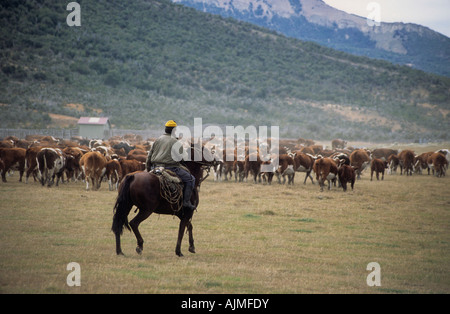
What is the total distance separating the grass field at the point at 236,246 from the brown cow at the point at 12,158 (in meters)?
2.94

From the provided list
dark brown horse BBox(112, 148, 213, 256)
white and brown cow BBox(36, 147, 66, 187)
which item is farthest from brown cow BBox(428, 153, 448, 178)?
dark brown horse BBox(112, 148, 213, 256)

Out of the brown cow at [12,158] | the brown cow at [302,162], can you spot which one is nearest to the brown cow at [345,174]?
the brown cow at [302,162]

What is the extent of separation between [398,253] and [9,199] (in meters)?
11.2

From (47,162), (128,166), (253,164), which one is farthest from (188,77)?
(128,166)

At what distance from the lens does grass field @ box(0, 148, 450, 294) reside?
7480mm

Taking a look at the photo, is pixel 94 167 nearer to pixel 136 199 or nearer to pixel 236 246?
pixel 236 246

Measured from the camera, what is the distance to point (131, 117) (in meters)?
67.8

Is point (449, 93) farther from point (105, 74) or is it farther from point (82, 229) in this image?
point (82, 229)

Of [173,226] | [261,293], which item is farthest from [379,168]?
Result: [261,293]

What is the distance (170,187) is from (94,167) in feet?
37.6

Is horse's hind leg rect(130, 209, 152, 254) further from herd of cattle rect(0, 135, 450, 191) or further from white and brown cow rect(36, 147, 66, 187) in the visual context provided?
white and brown cow rect(36, 147, 66, 187)

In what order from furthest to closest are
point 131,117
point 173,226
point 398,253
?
point 131,117
point 173,226
point 398,253

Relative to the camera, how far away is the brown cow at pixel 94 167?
1986 cm

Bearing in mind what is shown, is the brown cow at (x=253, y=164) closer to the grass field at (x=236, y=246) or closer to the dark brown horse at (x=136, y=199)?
the grass field at (x=236, y=246)
